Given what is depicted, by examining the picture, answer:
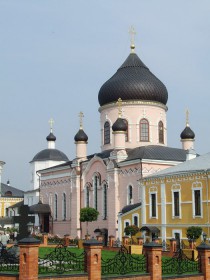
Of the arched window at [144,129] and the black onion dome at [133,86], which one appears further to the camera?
the arched window at [144,129]

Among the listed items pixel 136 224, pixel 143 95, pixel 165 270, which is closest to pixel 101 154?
pixel 143 95

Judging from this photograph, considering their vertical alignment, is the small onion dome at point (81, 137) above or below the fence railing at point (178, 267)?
above

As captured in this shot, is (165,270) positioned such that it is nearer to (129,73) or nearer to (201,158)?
(201,158)

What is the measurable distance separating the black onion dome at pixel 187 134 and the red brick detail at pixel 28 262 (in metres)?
28.1

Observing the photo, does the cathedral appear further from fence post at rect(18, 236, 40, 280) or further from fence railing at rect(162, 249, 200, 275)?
fence post at rect(18, 236, 40, 280)

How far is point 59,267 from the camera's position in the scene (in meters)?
12.9

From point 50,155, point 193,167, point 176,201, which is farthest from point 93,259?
point 50,155

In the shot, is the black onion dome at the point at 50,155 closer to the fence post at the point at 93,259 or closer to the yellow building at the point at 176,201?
the yellow building at the point at 176,201

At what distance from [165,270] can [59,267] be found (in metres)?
3.41

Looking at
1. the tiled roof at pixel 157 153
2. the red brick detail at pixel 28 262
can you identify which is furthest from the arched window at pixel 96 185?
the red brick detail at pixel 28 262

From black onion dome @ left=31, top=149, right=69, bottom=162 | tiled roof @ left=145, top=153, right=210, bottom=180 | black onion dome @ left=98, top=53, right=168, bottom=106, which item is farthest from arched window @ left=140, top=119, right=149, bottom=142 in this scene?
black onion dome @ left=31, top=149, right=69, bottom=162

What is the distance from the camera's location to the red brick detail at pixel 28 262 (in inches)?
461

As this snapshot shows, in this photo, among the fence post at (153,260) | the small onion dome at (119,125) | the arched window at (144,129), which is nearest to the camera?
the fence post at (153,260)

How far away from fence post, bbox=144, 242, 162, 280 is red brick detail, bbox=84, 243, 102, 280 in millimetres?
1519
